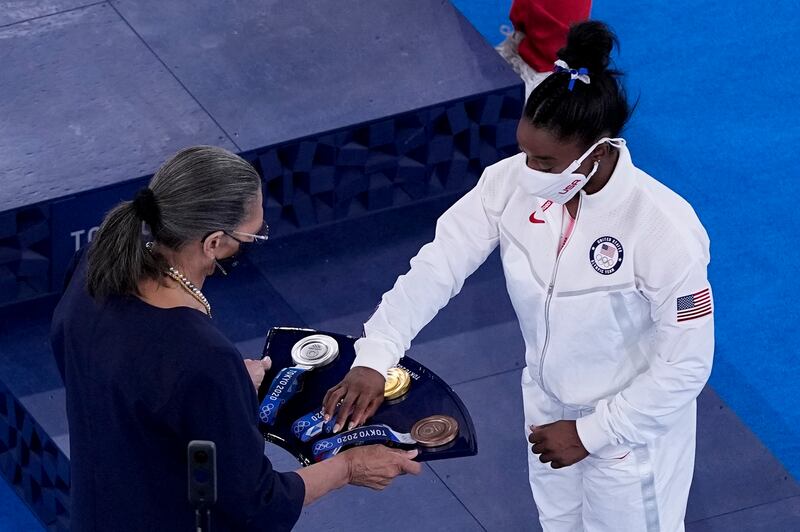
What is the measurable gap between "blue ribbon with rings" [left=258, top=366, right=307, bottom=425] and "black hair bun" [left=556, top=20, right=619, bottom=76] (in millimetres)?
1018

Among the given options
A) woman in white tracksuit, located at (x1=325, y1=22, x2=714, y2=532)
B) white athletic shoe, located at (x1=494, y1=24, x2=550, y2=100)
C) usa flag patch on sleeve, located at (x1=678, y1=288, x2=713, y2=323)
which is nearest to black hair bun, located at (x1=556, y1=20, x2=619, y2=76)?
woman in white tracksuit, located at (x1=325, y1=22, x2=714, y2=532)

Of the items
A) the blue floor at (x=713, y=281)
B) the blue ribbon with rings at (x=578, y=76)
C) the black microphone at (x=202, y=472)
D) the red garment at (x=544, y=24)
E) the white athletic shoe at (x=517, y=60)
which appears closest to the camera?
the black microphone at (x=202, y=472)

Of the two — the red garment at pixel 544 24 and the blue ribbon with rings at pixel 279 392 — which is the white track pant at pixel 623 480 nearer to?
the blue ribbon with rings at pixel 279 392

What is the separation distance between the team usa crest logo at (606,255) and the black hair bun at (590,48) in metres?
0.39

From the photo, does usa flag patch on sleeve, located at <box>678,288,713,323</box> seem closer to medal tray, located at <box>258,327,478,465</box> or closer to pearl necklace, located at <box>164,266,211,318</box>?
medal tray, located at <box>258,327,478,465</box>

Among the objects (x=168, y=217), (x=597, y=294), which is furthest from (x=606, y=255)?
(x=168, y=217)

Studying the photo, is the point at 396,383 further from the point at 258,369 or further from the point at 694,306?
the point at 694,306

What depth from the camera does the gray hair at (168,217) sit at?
260 centimetres

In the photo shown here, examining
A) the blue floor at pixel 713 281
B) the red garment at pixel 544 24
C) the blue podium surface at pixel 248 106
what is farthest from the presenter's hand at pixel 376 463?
the red garment at pixel 544 24

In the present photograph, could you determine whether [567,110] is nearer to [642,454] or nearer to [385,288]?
[642,454]

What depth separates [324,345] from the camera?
337 centimetres

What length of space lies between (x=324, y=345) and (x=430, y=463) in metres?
1.27

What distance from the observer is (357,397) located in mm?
3145

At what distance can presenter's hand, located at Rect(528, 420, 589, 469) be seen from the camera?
314 centimetres
